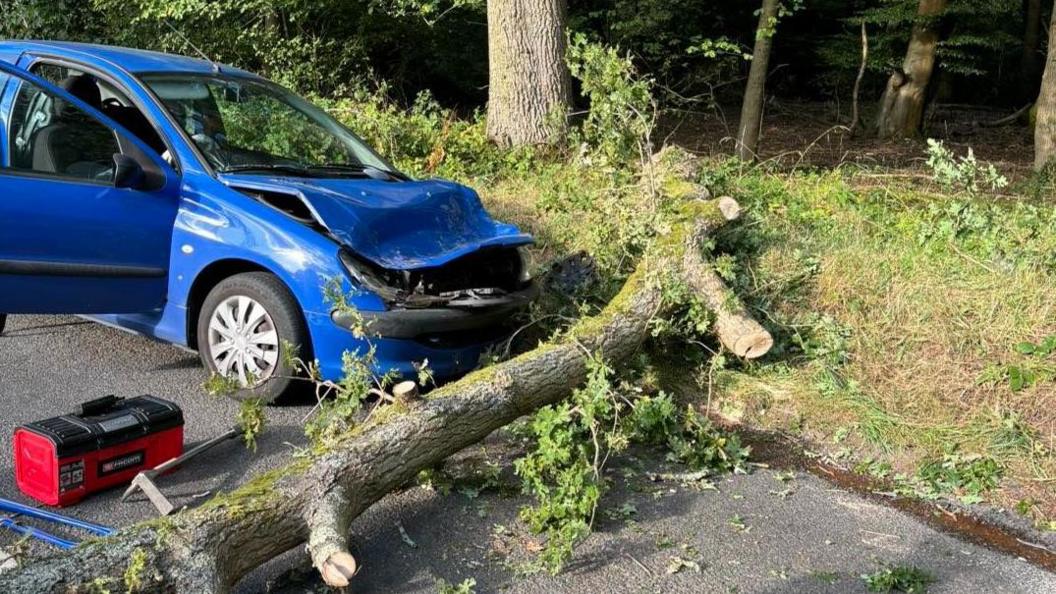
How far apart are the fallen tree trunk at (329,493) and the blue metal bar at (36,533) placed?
26.9 inches

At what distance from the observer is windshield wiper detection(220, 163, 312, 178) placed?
599cm

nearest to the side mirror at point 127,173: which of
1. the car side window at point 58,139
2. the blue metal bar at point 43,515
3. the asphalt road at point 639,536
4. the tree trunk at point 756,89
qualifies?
→ the car side window at point 58,139

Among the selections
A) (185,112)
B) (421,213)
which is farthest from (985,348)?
(185,112)

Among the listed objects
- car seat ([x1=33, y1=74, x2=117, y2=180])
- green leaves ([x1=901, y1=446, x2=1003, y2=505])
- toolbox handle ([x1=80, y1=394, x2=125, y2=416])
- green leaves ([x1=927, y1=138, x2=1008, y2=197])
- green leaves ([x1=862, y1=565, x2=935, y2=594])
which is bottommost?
green leaves ([x1=901, y1=446, x2=1003, y2=505])

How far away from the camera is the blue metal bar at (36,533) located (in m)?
3.92

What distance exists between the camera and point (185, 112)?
6.26m

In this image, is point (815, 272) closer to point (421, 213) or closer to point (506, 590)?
point (421, 213)

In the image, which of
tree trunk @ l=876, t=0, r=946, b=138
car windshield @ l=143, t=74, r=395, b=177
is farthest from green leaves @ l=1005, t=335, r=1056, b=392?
tree trunk @ l=876, t=0, r=946, b=138

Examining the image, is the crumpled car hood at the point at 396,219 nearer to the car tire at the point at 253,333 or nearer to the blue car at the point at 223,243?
the blue car at the point at 223,243

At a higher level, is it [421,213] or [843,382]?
[421,213]

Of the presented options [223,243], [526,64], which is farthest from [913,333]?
[526,64]

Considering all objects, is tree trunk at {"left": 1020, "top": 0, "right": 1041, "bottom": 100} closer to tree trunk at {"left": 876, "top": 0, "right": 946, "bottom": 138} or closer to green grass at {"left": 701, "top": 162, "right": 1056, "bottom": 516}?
tree trunk at {"left": 876, "top": 0, "right": 946, "bottom": 138}

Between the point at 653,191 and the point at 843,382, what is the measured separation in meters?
1.90

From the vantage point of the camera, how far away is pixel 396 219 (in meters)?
5.79
